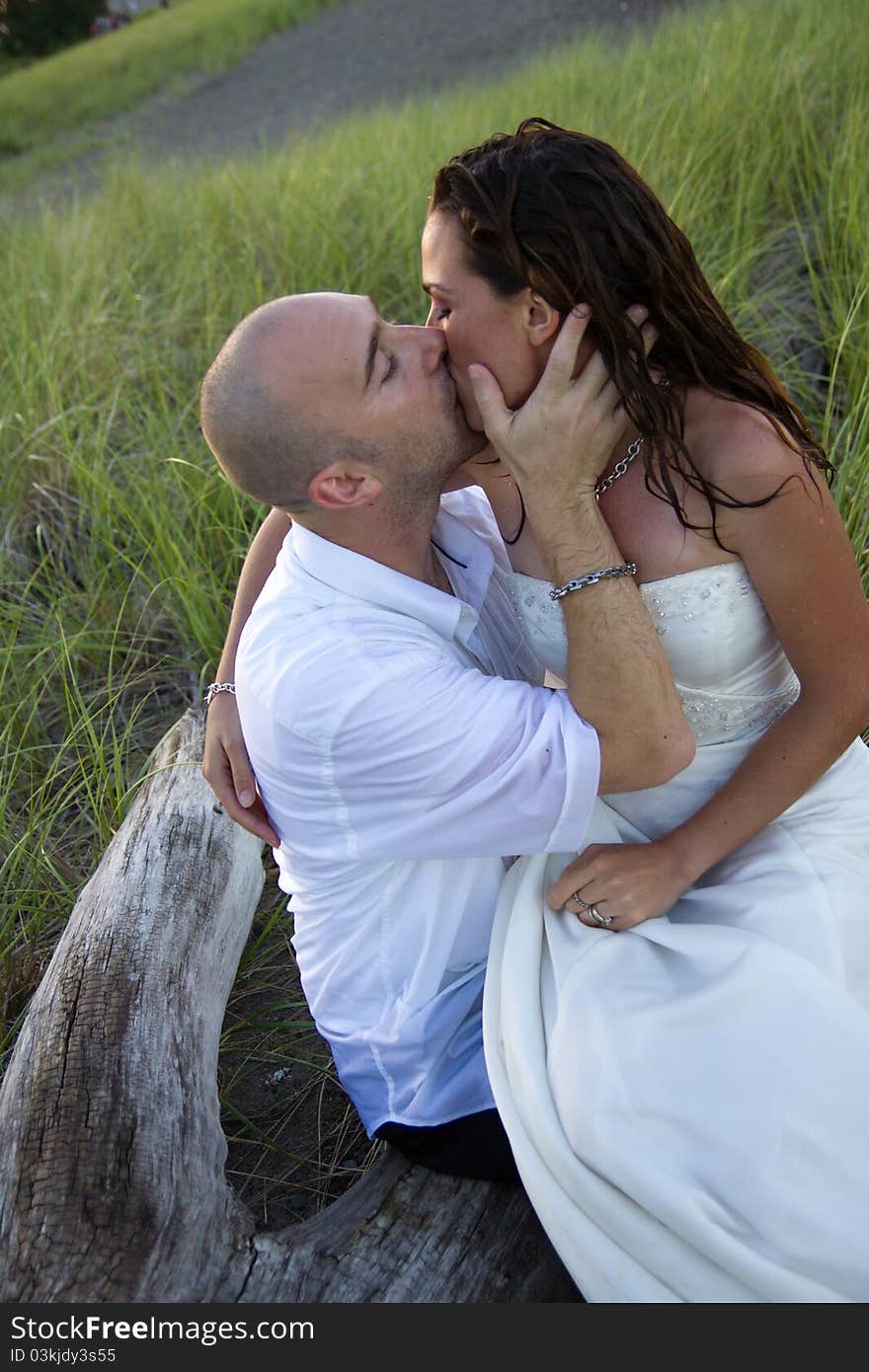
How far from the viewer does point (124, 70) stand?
65.2ft

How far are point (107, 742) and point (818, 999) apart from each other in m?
2.47

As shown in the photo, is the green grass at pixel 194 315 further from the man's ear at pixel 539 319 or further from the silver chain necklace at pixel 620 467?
the man's ear at pixel 539 319

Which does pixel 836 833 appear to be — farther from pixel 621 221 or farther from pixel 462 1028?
pixel 621 221

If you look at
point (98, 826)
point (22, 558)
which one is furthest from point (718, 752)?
point (22, 558)

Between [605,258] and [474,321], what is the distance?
24 centimetres

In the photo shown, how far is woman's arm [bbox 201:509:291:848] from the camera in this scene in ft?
7.54

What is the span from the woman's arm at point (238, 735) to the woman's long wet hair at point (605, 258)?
85 cm

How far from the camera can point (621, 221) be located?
6.15ft

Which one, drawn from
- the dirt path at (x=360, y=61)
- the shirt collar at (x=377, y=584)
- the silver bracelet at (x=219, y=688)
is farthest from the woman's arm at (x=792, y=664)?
the dirt path at (x=360, y=61)

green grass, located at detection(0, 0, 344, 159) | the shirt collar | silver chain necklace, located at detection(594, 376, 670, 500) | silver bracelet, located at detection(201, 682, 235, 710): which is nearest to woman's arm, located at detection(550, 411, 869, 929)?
silver chain necklace, located at detection(594, 376, 670, 500)

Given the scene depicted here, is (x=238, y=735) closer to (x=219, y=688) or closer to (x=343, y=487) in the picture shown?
(x=219, y=688)

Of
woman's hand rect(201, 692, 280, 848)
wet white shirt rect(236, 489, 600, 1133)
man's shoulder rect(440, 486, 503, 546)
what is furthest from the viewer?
man's shoulder rect(440, 486, 503, 546)

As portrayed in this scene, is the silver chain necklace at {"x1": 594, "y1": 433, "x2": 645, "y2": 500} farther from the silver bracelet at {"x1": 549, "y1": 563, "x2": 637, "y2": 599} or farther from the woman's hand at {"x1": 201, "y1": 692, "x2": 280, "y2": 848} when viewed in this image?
the woman's hand at {"x1": 201, "y1": 692, "x2": 280, "y2": 848}

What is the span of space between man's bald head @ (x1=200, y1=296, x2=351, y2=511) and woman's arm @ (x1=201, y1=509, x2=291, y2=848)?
2.10ft
